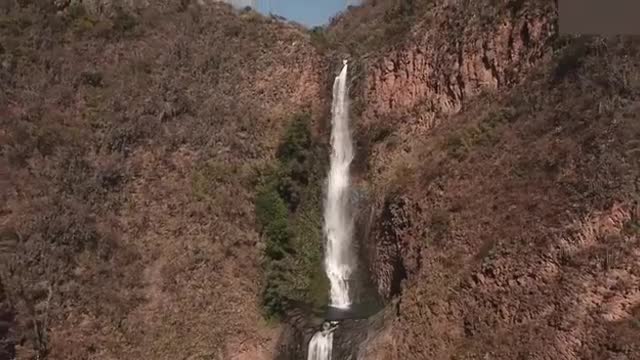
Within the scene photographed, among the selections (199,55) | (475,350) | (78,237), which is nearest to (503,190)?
(475,350)

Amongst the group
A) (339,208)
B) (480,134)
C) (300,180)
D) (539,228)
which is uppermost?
(300,180)

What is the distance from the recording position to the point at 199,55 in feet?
130

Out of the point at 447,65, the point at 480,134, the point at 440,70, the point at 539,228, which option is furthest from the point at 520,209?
the point at 440,70

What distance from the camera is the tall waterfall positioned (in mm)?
30750

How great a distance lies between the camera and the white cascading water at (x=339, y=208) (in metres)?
30.7

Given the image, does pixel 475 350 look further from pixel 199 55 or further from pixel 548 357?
pixel 199 55

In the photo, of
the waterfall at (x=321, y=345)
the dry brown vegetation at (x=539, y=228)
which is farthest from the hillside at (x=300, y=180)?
the waterfall at (x=321, y=345)

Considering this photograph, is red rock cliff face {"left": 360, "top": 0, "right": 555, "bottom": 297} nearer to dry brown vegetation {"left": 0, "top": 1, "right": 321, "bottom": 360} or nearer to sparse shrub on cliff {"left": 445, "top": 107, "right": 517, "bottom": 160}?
sparse shrub on cliff {"left": 445, "top": 107, "right": 517, "bottom": 160}

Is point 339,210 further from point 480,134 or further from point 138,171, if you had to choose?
point 480,134

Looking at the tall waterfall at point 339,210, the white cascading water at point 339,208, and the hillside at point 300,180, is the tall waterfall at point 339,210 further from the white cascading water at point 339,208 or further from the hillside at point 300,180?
the hillside at point 300,180

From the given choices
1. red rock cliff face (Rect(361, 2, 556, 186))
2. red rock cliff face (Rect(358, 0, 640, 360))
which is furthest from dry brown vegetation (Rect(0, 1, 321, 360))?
red rock cliff face (Rect(358, 0, 640, 360))

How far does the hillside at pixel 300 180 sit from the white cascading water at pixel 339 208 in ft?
2.45

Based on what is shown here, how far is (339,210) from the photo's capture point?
32.8 m

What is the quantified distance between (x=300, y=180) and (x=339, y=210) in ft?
8.51
